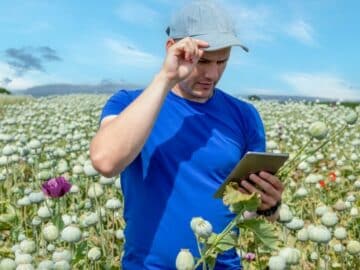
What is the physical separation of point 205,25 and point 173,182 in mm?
563

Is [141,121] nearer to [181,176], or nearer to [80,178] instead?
[181,176]

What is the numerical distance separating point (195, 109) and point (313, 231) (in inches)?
24.5

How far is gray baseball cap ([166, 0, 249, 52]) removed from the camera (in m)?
2.68

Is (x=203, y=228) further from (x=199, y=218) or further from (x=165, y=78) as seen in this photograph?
(x=165, y=78)

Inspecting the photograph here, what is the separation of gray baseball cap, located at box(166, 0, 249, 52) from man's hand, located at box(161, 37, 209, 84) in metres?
0.30

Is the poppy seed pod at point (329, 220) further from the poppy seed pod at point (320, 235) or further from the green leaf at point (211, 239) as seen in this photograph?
the green leaf at point (211, 239)

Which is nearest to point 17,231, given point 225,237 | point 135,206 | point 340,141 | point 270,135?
point 135,206

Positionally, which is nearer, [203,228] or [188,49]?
[203,228]

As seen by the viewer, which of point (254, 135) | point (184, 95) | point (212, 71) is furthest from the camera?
point (254, 135)

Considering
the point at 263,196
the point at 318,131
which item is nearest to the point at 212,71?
the point at 263,196

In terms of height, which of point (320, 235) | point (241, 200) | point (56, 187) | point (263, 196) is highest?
point (241, 200)

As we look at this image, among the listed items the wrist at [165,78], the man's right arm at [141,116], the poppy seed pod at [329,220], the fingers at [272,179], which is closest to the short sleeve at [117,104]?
A: the man's right arm at [141,116]

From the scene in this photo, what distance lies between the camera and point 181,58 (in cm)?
Answer: 235

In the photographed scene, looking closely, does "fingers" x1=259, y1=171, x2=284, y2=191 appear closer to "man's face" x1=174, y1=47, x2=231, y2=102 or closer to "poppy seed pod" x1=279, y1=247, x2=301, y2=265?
"poppy seed pod" x1=279, y1=247, x2=301, y2=265
